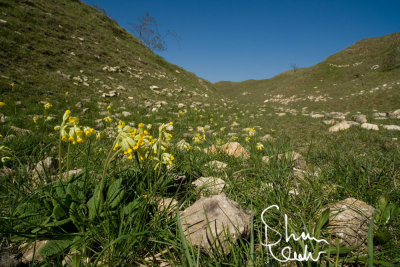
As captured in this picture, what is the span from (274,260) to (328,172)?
1493 mm

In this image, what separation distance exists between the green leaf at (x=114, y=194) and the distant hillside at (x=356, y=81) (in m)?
17.1

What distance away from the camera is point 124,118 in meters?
6.73

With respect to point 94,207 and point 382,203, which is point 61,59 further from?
point 382,203

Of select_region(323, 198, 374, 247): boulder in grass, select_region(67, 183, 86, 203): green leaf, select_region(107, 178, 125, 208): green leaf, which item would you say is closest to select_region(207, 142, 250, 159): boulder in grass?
select_region(323, 198, 374, 247): boulder in grass

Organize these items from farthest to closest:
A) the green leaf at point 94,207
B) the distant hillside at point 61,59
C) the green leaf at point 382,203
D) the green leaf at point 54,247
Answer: the distant hillside at point 61,59 < the green leaf at point 382,203 < the green leaf at point 94,207 < the green leaf at point 54,247

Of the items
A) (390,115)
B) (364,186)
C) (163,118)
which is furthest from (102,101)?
(390,115)

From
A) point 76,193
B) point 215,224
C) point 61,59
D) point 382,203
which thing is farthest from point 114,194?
point 61,59

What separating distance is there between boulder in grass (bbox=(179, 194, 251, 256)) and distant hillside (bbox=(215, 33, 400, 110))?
16457 millimetres

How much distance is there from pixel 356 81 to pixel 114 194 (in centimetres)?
3012

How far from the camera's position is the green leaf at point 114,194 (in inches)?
59.9

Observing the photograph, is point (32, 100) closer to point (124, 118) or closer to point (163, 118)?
point (124, 118)

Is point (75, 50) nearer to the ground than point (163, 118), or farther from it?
farther from it

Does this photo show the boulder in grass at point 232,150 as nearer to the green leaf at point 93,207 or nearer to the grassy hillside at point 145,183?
the grassy hillside at point 145,183

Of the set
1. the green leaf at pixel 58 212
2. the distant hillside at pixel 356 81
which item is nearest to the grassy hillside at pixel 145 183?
the green leaf at pixel 58 212
